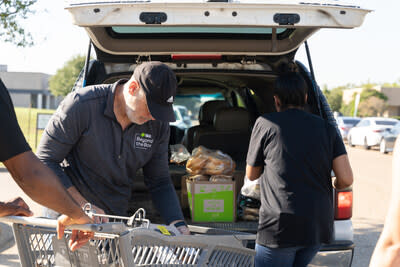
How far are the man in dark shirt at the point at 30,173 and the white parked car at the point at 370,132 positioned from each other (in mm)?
21480

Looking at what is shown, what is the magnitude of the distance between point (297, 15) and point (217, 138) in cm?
271

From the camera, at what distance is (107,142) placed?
2939 millimetres

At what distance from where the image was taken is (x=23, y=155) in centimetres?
179

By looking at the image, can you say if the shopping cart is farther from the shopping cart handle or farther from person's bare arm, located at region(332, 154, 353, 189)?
person's bare arm, located at region(332, 154, 353, 189)

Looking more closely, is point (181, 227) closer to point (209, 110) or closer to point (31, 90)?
point (209, 110)

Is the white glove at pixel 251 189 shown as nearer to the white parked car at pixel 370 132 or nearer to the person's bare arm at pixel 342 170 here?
the person's bare arm at pixel 342 170

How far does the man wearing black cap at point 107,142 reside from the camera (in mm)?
2787

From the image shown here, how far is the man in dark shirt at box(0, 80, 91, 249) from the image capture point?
5.65 ft

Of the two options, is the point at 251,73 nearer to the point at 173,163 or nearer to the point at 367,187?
the point at 173,163

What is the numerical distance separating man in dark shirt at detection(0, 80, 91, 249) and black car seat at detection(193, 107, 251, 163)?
12.7ft

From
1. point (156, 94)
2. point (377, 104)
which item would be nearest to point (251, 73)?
point (156, 94)

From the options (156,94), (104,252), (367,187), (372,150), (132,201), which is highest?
(156,94)

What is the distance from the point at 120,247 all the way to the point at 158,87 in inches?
41.0

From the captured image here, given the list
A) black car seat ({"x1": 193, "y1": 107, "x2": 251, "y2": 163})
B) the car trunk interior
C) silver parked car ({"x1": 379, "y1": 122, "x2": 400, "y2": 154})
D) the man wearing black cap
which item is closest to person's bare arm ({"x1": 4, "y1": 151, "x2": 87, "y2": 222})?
the man wearing black cap
